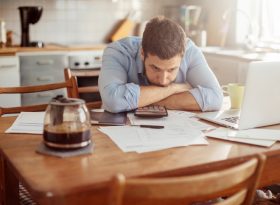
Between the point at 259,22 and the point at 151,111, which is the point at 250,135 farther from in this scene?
the point at 259,22

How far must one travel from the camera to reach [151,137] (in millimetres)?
1493

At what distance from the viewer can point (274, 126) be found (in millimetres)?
1691

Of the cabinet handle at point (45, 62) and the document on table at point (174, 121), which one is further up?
the document on table at point (174, 121)

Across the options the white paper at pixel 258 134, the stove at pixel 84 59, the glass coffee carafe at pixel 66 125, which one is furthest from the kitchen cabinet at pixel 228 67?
the glass coffee carafe at pixel 66 125

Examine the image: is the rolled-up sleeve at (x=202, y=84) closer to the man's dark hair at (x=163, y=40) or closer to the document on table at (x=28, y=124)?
the man's dark hair at (x=163, y=40)

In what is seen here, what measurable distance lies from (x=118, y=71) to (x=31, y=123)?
0.53 meters

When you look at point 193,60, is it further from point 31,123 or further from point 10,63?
point 10,63

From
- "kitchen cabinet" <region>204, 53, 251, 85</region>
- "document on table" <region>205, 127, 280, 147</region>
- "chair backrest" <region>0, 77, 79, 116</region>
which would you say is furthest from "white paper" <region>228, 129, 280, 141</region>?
"kitchen cabinet" <region>204, 53, 251, 85</region>

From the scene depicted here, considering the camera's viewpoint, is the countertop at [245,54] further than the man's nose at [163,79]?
Yes

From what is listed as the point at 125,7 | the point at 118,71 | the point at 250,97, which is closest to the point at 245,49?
the point at 125,7

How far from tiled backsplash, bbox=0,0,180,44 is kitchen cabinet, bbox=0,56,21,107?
2.05ft

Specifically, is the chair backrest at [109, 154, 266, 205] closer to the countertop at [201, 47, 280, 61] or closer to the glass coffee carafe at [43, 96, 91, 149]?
the glass coffee carafe at [43, 96, 91, 149]

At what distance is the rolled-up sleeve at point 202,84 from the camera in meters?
1.93

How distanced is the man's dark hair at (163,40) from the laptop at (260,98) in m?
0.36
